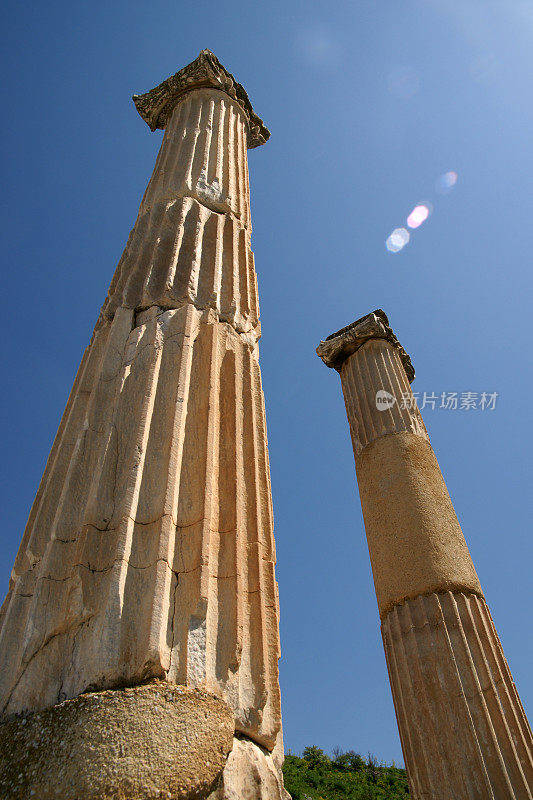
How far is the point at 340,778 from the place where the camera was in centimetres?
1780

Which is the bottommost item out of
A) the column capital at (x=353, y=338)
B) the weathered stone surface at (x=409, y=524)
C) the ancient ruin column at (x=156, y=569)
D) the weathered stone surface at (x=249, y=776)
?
the weathered stone surface at (x=249, y=776)

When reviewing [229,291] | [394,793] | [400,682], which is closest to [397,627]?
[400,682]

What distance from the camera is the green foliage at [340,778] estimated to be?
16125 mm

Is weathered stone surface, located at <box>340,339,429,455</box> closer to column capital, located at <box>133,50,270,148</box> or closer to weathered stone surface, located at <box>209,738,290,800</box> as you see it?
column capital, located at <box>133,50,270,148</box>

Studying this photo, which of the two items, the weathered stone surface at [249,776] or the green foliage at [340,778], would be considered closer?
the weathered stone surface at [249,776]

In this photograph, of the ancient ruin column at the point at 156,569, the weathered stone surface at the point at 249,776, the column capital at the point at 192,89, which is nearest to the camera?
the ancient ruin column at the point at 156,569

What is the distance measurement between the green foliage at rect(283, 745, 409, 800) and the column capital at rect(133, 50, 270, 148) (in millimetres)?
15772

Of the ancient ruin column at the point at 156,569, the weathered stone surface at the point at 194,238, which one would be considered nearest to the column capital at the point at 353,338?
the weathered stone surface at the point at 194,238

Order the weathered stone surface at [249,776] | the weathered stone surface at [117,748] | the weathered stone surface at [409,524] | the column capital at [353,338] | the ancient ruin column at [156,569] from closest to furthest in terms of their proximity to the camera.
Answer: the weathered stone surface at [117,748] → the ancient ruin column at [156,569] → the weathered stone surface at [249,776] → the weathered stone surface at [409,524] → the column capital at [353,338]

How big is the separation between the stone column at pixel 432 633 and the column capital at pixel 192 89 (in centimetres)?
533

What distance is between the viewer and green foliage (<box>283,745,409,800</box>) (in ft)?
52.9

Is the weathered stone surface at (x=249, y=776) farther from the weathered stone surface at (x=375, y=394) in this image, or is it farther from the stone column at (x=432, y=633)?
the weathered stone surface at (x=375, y=394)

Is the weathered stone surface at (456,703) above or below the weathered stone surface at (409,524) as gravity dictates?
below

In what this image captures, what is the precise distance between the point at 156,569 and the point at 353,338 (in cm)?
917
